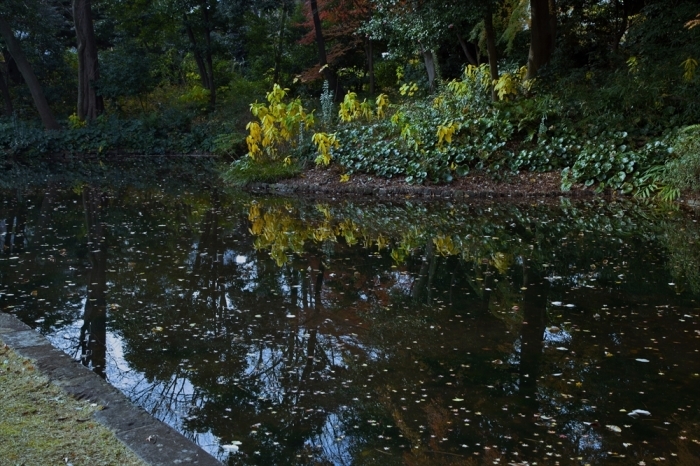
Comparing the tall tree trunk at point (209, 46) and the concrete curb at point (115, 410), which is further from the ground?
the tall tree trunk at point (209, 46)

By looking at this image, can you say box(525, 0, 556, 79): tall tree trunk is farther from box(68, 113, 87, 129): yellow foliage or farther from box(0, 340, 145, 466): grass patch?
box(68, 113, 87, 129): yellow foliage

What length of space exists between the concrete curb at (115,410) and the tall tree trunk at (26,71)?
22.4 meters

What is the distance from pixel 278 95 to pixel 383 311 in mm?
9921

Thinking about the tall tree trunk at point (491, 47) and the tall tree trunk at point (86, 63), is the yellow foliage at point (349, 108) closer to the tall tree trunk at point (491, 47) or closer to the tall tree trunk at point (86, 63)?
the tall tree trunk at point (491, 47)

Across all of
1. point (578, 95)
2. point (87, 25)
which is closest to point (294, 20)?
point (87, 25)

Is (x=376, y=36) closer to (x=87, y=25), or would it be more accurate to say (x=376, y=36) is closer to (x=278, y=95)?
(x=278, y=95)

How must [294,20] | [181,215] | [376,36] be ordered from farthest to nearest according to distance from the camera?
[294,20] → [376,36] → [181,215]

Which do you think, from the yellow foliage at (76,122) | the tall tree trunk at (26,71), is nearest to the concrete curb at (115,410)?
A: the tall tree trunk at (26,71)

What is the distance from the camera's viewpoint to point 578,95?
13422 millimetres

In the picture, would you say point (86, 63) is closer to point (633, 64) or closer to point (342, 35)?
point (342, 35)

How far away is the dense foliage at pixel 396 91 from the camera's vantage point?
494 inches

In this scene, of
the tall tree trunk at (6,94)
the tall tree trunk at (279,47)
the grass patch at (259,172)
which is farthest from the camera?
the tall tree trunk at (6,94)

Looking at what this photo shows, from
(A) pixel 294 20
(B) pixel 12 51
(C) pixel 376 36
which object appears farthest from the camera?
(A) pixel 294 20

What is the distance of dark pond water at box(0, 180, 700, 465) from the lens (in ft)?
12.7
